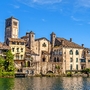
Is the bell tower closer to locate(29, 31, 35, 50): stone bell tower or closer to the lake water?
locate(29, 31, 35, 50): stone bell tower

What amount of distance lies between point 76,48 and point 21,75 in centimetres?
3200

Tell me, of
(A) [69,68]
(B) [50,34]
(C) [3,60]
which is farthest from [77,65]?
(C) [3,60]

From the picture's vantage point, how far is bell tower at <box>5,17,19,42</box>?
12276 cm

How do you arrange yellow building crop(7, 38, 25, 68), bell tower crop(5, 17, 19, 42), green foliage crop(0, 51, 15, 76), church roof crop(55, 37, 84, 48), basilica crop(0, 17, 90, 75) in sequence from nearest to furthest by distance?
1. green foliage crop(0, 51, 15, 76)
2. basilica crop(0, 17, 90, 75)
3. yellow building crop(7, 38, 25, 68)
4. church roof crop(55, 37, 84, 48)
5. bell tower crop(5, 17, 19, 42)

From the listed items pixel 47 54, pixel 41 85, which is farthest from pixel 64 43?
pixel 41 85

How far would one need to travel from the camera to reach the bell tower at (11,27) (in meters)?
123

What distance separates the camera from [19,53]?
97312 millimetres

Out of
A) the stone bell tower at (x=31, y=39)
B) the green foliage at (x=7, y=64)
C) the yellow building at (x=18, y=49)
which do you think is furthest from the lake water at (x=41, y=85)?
the stone bell tower at (x=31, y=39)

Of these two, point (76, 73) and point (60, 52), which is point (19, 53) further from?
point (76, 73)

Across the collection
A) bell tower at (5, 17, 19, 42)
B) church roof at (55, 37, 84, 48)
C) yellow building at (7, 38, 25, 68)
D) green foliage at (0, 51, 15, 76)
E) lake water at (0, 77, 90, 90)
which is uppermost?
bell tower at (5, 17, 19, 42)

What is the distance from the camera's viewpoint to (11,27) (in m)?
123

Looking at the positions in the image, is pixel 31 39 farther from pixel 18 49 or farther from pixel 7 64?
pixel 7 64

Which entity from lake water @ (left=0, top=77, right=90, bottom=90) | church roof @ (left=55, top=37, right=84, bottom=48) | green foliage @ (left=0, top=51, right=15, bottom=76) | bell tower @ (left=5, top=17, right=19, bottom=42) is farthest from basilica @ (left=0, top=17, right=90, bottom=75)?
lake water @ (left=0, top=77, right=90, bottom=90)

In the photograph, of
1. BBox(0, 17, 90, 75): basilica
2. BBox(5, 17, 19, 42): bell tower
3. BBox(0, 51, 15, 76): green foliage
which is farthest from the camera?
BBox(5, 17, 19, 42): bell tower
